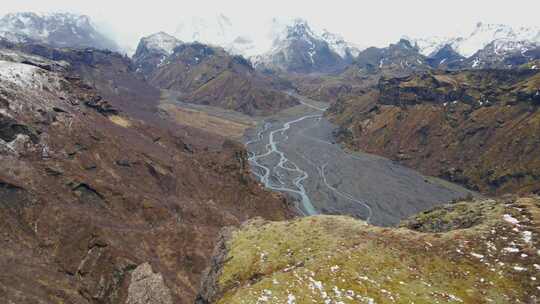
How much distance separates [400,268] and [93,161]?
12735 centimetres

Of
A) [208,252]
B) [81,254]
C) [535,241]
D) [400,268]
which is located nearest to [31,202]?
[81,254]

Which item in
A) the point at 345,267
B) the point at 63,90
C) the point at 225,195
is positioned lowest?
the point at 225,195

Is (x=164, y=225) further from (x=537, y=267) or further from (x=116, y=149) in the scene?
(x=537, y=267)

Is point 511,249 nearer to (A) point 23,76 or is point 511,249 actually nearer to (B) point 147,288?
(B) point 147,288

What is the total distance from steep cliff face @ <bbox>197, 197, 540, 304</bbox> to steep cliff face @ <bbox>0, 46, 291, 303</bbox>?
4470cm

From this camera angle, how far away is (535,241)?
42.9 m

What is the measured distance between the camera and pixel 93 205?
120562 millimetres

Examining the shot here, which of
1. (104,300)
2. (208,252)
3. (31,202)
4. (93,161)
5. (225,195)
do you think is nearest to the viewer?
(104,300)

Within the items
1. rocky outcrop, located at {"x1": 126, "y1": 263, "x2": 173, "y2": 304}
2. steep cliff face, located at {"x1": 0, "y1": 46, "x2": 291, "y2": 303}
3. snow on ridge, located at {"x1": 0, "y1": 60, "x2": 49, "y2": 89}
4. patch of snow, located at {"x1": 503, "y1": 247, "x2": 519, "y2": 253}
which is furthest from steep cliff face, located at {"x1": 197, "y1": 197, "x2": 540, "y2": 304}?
snow on ridge, located at {"x1": 0, "y1": 60, "x2": 49, "y2": 89}

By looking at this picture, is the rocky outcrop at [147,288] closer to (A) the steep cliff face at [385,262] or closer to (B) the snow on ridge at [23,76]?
(A) the steep cliff face at [385,262]

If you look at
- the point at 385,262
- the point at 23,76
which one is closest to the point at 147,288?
the point at 385,262

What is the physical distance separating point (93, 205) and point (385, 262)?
101 metres

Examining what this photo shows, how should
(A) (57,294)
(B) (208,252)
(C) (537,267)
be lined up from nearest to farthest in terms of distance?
(C) (537,267)
(A) (57,294)
(B) (208,252)

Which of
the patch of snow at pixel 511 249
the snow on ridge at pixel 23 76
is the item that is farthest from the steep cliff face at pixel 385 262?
the snow on ridge at pixel 23 76
